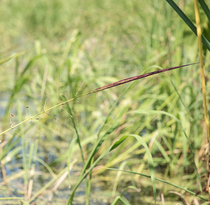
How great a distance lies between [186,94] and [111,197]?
0.67 m

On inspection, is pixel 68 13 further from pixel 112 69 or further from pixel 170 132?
pixel 170 132

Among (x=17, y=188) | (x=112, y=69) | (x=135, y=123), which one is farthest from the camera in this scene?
(x=112, y=69)

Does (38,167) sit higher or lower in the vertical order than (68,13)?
lower

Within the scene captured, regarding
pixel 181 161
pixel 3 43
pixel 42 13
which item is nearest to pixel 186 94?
pixel 181 161

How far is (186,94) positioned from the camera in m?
1.53

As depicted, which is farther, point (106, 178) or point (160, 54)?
point (160, 54)

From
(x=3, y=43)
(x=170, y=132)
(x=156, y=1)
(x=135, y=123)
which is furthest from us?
(x=3, y=43)

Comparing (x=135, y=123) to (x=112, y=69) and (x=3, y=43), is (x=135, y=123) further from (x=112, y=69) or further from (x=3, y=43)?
(x=3, y=43)

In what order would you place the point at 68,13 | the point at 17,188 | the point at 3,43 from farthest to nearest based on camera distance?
1. the point at 68,13
2. the point at 3,43
3. the point at 17,188

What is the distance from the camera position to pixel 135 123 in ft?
4.91

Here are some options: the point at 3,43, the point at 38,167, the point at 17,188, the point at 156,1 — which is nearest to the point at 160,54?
the point at 156,1

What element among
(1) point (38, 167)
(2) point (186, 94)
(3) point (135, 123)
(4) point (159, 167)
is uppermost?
(2) point (186, 94)

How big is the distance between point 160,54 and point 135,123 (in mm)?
396

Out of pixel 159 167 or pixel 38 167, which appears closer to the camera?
pixel 38 167
